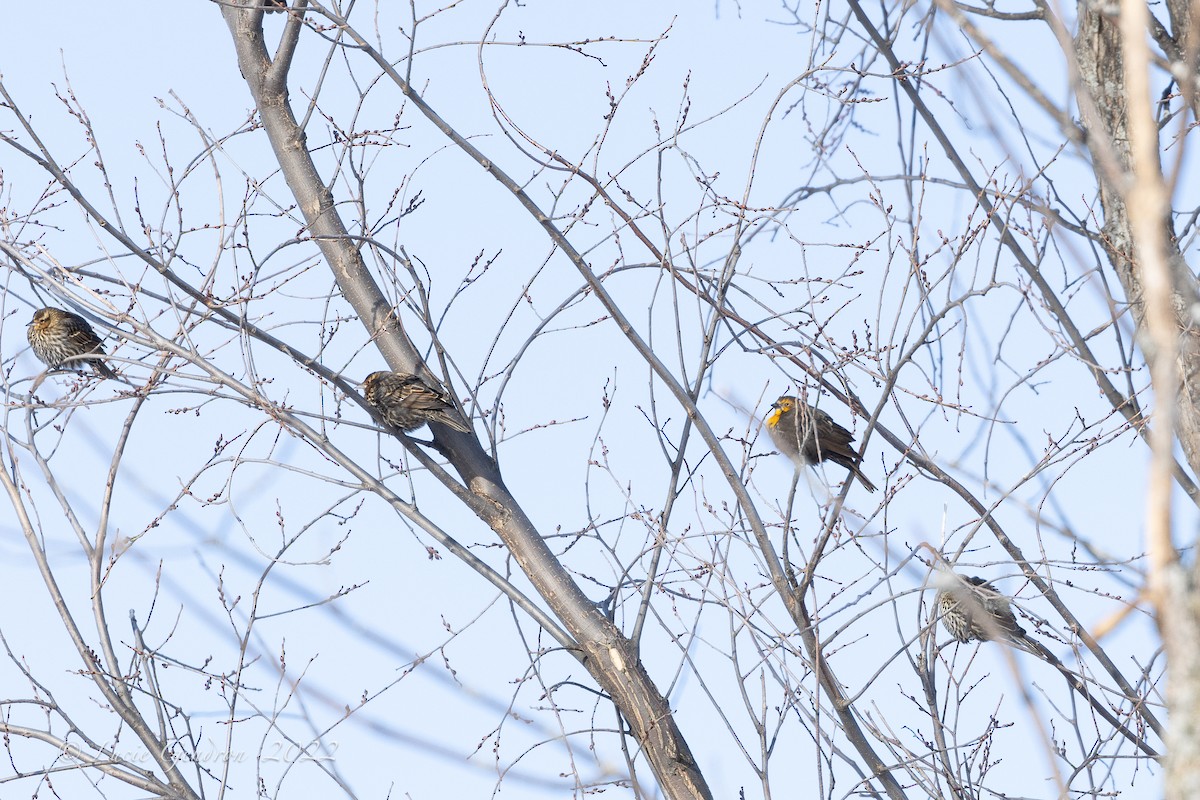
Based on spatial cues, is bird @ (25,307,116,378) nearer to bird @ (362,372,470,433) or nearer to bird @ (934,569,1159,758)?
A: bird @ (362,372,470,433)

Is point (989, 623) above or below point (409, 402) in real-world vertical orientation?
below

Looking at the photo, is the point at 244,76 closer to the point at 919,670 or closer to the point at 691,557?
the point at 691,557

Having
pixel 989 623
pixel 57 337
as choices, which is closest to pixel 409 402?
pixel 57 337

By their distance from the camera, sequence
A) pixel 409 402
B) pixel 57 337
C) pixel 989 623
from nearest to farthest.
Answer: pixel 989 623
pixel 409 402
pixel 57 337

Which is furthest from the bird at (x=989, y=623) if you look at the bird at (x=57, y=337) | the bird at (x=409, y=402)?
the bird at (x=57, y=337)

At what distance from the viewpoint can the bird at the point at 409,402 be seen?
5836 millimetres

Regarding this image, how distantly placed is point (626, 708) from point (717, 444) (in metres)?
1.18

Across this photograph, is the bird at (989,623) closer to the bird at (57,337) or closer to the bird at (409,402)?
the bird at (409,402)

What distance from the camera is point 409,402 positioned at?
20.0 feet

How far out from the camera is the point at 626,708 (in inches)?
208

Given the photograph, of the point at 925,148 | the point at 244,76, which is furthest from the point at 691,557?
the point at 244,76

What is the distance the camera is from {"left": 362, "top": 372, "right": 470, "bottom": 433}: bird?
5.84m

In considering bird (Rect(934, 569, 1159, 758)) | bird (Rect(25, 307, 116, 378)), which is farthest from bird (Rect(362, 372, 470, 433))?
bird (Rect(25, 307, 116, 378))

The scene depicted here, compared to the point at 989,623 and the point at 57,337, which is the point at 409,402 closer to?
the point at 57,337
